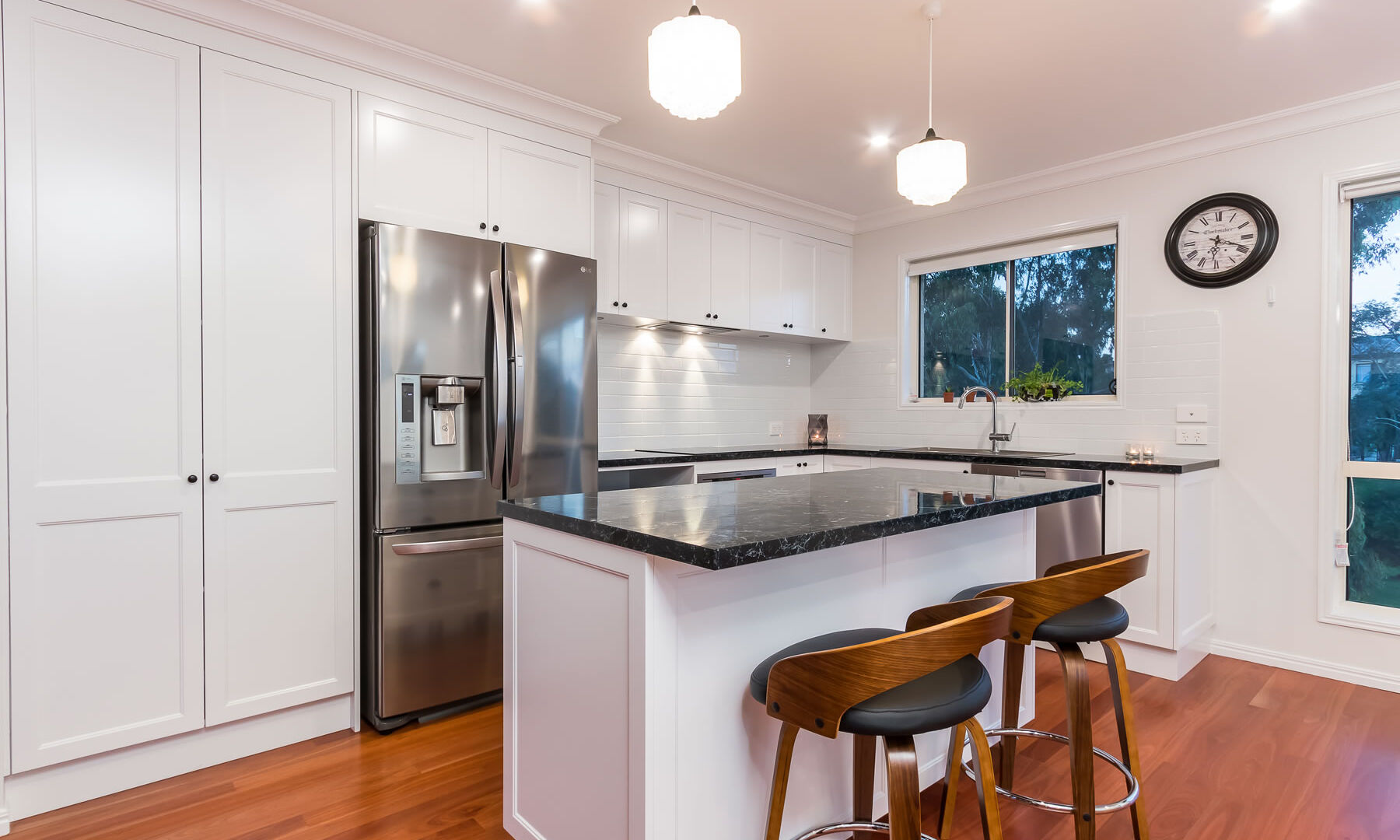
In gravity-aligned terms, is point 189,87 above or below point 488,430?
above

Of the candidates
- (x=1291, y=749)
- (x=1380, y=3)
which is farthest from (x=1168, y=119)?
(x=1291, y=749)

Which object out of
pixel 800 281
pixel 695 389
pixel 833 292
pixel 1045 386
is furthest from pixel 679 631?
pixel 833 292

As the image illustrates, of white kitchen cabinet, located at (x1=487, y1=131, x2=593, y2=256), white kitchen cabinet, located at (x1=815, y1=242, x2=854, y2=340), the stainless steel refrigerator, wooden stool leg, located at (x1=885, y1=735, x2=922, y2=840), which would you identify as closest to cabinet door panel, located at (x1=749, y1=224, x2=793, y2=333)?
white kitchen cabinet, located at (x1=815, y1=242, x2=854, y2=340)

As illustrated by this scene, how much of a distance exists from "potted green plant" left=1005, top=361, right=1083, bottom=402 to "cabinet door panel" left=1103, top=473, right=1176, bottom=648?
0.84 m

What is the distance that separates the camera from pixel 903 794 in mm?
1226

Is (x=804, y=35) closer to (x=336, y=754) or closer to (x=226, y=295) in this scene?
(x=226, y=295)

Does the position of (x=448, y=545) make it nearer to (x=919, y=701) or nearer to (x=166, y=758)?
(x=166, y=758)

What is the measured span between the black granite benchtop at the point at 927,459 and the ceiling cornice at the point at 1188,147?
1533mm

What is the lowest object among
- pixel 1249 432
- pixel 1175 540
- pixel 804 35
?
pixel 1175 540

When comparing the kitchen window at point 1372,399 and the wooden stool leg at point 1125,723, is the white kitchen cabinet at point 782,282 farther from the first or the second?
the wooden stool leg at point 1125,723

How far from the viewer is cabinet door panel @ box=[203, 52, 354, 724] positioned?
235 cm

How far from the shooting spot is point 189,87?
2295 millimetres

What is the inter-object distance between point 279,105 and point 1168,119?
3.79 metres

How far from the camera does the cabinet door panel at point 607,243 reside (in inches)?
147
